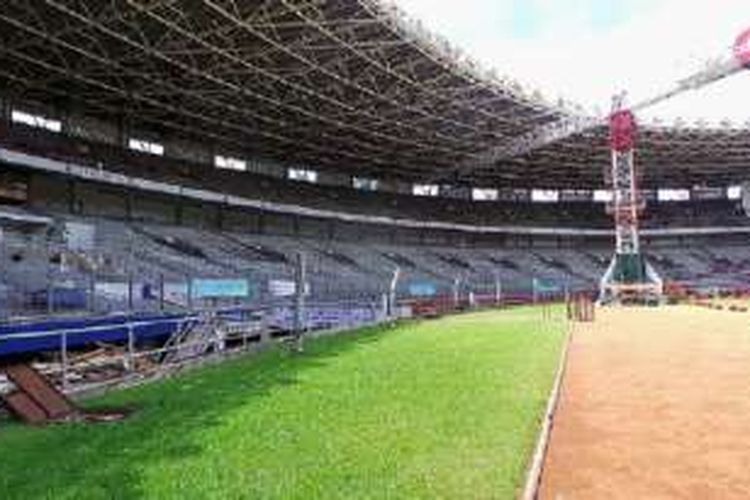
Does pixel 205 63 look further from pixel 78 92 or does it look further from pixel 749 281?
pixel 749 281

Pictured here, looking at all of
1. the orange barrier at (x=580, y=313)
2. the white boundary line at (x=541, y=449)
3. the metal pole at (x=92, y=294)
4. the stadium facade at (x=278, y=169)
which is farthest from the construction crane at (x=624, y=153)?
the white boundary line at (x=541, y=449)

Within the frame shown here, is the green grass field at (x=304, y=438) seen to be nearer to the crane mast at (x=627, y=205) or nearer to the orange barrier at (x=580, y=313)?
the orange barrier at (x=580, y=313)

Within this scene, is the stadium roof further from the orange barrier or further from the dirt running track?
the dirt running track

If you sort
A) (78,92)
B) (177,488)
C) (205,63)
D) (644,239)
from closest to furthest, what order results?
(177,488), (205,63), (78,92), (644,239)

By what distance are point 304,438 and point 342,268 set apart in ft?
174

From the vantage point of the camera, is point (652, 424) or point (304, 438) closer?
point (304, 438)

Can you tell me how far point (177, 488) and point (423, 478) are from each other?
8.14 ft

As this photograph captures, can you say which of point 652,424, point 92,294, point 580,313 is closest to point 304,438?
point 652,424

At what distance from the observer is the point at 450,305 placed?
60969mm

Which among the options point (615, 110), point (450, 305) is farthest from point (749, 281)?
point (450, 305)

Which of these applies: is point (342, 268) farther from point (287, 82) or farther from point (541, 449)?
point (541, 449)

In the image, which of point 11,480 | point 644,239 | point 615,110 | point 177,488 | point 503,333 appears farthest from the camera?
point 644,239

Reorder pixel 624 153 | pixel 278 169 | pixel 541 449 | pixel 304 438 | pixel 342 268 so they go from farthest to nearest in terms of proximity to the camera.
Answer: pixel 278 169 → pixel 624 153 → pixel 342 268 → pixel 304 438 → pixel 541 449

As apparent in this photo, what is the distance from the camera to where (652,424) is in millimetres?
15023
